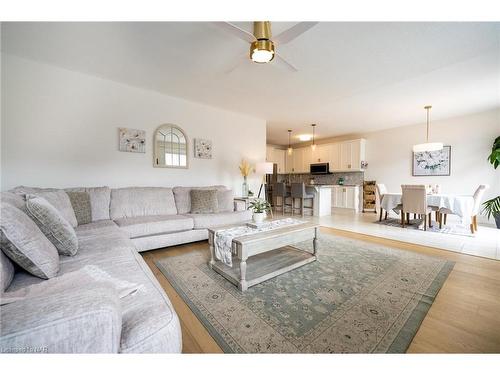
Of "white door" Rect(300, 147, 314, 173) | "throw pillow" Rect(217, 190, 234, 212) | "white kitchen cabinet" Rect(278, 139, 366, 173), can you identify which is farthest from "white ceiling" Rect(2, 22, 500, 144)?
"white door" Rect(300, 147, 314, 173)

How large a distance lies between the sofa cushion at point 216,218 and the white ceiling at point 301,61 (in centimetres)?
199

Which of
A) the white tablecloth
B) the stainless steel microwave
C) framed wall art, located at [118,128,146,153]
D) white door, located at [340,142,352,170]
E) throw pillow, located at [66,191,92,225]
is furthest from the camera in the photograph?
the stainless steel microwave

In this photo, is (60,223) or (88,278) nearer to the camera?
(88,278)

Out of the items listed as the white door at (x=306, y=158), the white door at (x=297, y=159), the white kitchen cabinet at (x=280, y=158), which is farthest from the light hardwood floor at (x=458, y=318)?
the white kitchen cabinet at (x=280, y=158)

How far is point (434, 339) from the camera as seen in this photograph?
1161 mm

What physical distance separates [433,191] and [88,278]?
17.8 feet

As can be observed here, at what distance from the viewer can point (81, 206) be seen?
92.0 inches

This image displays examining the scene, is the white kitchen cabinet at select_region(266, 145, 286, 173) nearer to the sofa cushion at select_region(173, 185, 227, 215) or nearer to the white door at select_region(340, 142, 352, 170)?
the white door at select_region(340, 142, 352, 170)

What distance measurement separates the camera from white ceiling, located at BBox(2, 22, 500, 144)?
1.93 metres

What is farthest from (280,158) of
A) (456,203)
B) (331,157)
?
(456,203)

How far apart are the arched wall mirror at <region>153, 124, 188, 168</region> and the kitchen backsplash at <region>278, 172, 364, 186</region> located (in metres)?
5.27

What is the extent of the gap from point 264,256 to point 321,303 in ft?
2.93
